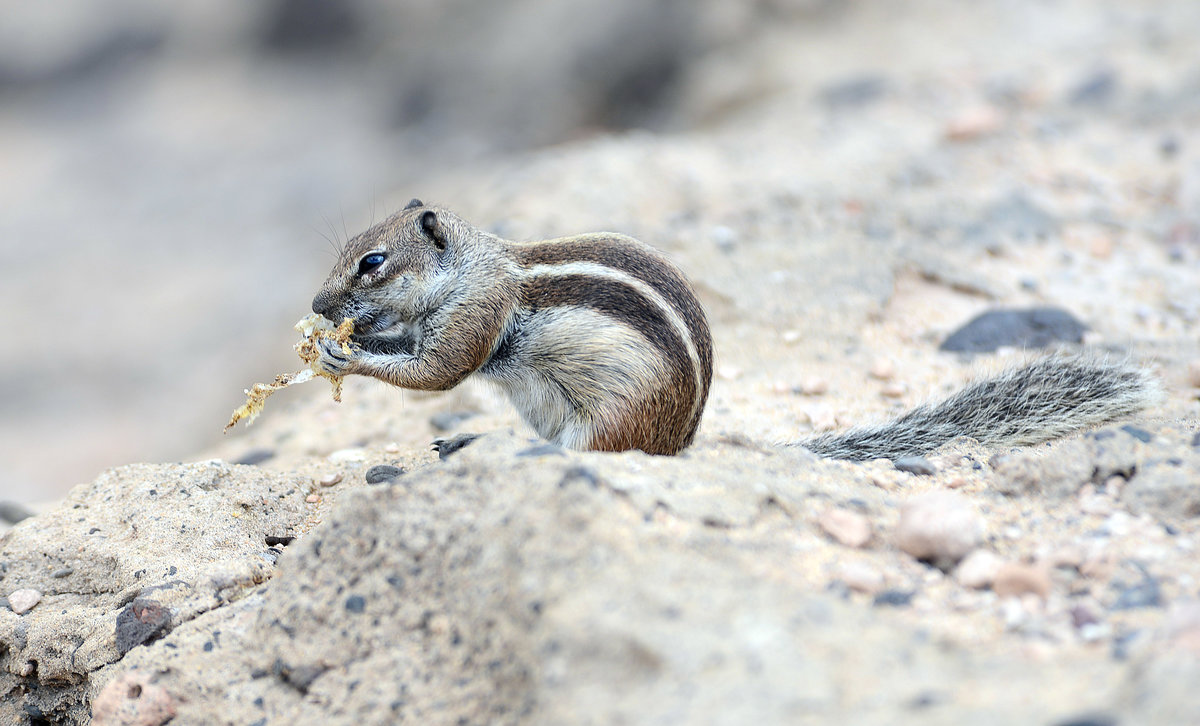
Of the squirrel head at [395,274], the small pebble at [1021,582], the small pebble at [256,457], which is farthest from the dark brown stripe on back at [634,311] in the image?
the small pebble at [256,457]

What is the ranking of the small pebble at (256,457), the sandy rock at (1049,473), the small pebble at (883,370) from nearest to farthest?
the sandy rock at (1049,473), the small pebble at (256,457), the small pebble at (883,370)

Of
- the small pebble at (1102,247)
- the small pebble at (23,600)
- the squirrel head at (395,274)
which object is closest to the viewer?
the small pebble at (23,600)

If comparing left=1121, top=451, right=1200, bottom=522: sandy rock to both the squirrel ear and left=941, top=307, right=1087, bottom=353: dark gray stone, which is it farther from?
the squirrel ear

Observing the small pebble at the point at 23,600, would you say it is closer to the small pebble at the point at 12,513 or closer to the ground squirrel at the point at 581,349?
the ground squirrel at the point at 581,349

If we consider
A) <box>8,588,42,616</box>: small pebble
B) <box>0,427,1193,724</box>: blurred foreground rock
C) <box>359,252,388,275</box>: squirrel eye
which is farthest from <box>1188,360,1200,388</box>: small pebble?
<box>8,588,42,616</box>: small pebble

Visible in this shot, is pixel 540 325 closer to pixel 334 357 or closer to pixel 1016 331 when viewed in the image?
pixel 334 357

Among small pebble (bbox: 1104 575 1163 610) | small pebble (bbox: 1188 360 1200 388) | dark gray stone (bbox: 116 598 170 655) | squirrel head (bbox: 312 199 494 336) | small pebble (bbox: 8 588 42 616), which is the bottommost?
small pebble (bbox: 1188 360 1200 388)
